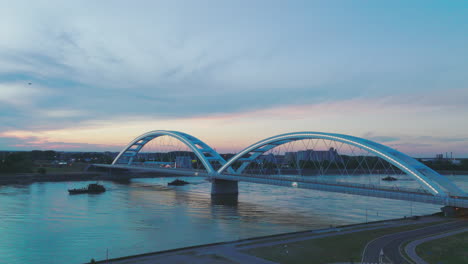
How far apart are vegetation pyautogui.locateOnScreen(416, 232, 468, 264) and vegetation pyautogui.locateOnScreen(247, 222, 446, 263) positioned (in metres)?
3.16

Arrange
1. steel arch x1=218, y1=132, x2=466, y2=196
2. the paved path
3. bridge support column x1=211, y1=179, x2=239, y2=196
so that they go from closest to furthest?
the paved path
steel arch x1=218, y1=132, x2=466, y2=196
bridge support column x1=211, y1=179, x2=239, y2=196

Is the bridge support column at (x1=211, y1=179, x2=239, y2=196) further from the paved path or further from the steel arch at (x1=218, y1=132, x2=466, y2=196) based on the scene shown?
the paved path

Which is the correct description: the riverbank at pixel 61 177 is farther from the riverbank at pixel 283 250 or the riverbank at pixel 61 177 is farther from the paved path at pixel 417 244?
the paved path at pixel 417 244

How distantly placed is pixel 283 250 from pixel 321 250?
7.15ft

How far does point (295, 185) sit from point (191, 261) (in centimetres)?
2540

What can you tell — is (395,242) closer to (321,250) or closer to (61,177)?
(321,250)

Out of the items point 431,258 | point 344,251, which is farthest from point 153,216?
point 431,258

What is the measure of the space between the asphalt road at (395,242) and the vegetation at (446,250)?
49.9 inches

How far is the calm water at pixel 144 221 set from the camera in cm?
2391

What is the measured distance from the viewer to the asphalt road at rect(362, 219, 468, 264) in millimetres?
17859

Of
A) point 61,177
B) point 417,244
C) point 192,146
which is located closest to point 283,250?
point 417,244

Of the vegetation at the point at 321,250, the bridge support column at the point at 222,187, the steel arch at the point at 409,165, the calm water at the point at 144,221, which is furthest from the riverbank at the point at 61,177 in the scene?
the vegetation at the point at 321,250

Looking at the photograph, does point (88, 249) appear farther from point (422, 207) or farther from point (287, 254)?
point (422, 207)

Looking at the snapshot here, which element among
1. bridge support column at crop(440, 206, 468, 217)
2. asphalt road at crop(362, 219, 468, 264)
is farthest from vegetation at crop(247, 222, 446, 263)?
bridge support column at crop(440, 206, 468, 217)
